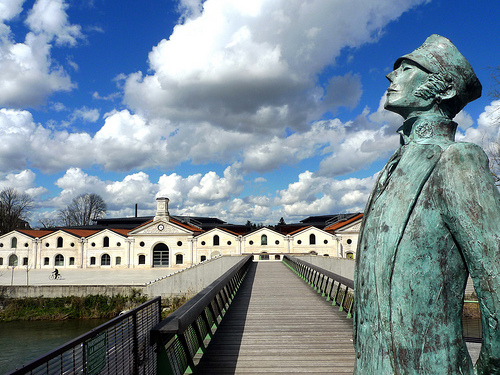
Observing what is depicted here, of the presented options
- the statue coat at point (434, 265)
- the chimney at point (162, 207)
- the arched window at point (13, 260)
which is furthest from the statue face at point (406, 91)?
the arched window at point (13, 260)

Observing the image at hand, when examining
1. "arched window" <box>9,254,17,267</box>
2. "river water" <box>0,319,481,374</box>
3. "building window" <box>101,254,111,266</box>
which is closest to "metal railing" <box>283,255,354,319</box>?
"river water" <box>0,319,481,374</box>

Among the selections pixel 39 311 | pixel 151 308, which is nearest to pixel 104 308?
pixel 39 311

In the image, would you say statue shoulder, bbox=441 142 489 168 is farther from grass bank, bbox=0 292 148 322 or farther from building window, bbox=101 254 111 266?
building window, bbox=101 254 111 266

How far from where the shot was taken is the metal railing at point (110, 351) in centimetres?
244

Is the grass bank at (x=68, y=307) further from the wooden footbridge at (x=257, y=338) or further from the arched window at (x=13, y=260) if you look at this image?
the wooden footbridge at (x=257, y=338)

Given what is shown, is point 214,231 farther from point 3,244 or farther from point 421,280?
point 421,280

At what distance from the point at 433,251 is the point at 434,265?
0.18 ft

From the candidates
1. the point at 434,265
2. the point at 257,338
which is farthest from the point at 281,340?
the point at 434,265

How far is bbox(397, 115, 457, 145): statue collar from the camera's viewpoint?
63.3 inches

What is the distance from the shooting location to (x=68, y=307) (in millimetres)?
29297

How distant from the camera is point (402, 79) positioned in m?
1.71

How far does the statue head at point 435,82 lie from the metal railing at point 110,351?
246 cm

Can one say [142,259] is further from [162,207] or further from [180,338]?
[180,338]

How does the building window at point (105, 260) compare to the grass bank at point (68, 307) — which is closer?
the grass bank at point (68, 307)
